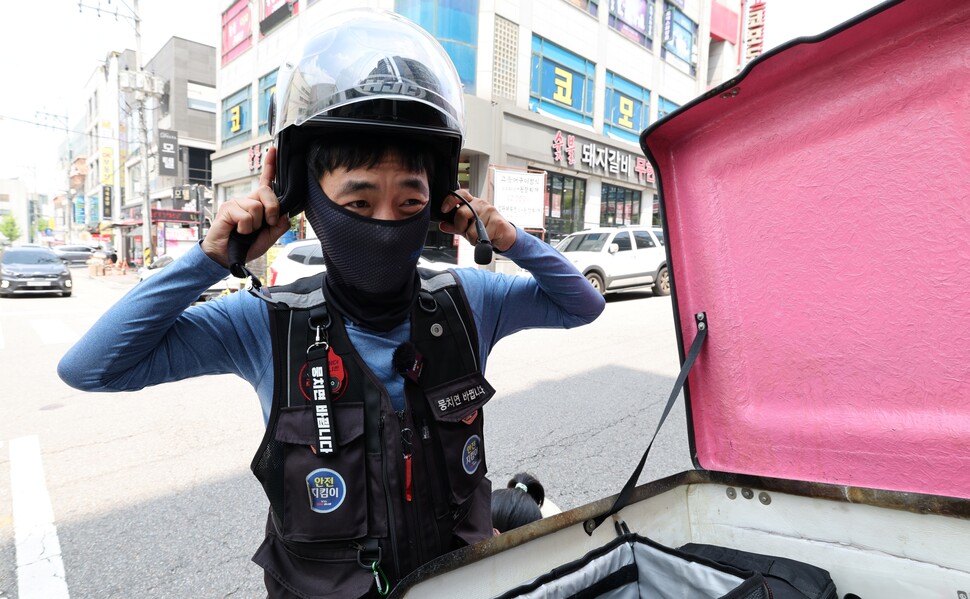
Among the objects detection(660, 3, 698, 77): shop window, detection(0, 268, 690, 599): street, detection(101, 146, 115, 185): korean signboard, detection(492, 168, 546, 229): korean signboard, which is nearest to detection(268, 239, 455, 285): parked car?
detection(0, 268, 690, 599): street

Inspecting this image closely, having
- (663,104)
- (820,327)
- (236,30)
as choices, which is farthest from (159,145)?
(820,327)

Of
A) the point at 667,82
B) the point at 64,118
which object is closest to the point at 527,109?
the point at 667,82

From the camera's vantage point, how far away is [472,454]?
1.31 m

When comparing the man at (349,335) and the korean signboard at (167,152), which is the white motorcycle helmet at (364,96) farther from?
the korean signboard at (167,152)

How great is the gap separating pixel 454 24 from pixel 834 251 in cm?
1686

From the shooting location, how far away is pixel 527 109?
17.7 m

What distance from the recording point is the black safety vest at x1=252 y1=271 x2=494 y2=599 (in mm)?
1136

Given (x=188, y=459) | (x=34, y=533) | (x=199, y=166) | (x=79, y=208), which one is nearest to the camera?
(x=34, y=533)

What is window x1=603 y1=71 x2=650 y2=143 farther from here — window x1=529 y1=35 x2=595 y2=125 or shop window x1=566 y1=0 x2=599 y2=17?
shop window x1=566 y1=0 x2=599 y2=17

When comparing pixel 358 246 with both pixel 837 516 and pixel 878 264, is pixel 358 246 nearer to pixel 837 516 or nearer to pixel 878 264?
pixel 878 264

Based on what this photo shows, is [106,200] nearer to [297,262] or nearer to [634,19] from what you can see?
[634,19]

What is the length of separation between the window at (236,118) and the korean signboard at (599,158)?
43.5 ft

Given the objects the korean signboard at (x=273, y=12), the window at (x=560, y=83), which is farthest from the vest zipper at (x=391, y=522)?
the korean signboard at (x=273, y=12)

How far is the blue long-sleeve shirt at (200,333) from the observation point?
1159mm
